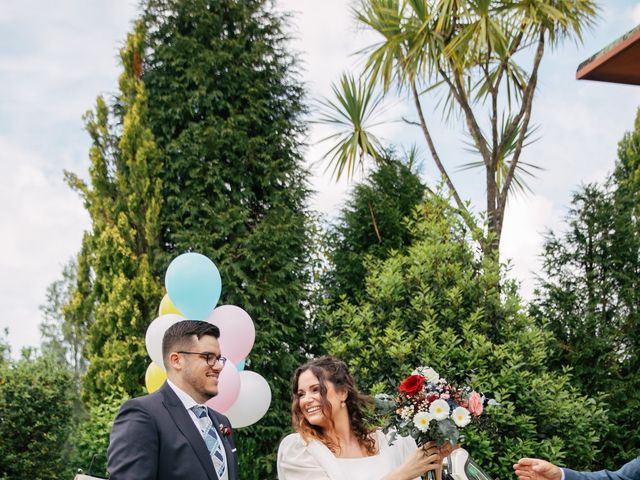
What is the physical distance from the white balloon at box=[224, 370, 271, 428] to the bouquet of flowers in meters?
2.80

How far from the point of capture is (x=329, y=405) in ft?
13.4

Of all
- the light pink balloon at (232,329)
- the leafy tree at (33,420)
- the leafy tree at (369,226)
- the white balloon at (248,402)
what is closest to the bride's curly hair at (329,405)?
the light pink balloon at (232,329)

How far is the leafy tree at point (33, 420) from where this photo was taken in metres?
8.84

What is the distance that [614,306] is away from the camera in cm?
1051

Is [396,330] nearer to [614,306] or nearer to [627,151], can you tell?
[614,306]

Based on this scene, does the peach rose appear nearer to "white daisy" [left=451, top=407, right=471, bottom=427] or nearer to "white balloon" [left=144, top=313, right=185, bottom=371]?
"white daisy" [left=451, top=407, right=471, bottom=427]

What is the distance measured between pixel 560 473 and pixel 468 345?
4.19m

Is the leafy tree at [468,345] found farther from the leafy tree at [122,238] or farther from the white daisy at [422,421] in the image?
the white daisy at [422,421]

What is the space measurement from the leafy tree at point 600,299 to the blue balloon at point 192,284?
5.30 m

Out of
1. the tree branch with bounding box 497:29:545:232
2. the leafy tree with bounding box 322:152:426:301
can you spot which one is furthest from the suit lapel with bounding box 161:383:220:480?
the tree branch with bounding box 497:29:545:232

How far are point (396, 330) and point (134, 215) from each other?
Result: 145 inches

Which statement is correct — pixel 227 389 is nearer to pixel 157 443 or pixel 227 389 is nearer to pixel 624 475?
pixel 157 443

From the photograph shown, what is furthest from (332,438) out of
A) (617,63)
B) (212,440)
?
(617,63)

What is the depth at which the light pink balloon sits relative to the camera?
6297mm
